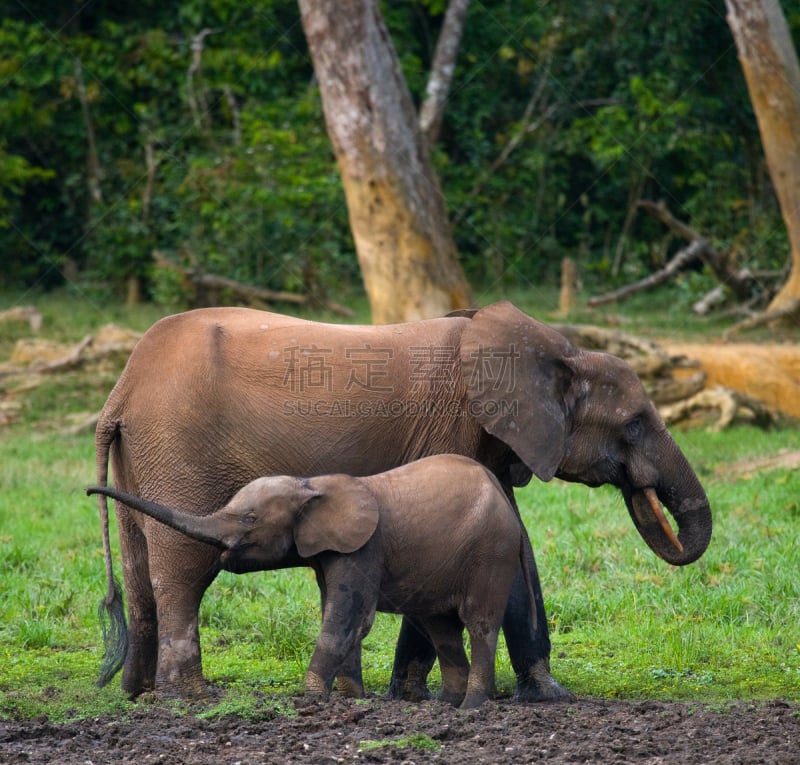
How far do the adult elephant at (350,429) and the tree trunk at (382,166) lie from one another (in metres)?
6.94

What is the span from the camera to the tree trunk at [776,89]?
15.5 m

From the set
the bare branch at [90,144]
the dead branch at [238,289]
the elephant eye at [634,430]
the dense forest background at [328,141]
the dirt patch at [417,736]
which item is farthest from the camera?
the bare branch at [90,144]

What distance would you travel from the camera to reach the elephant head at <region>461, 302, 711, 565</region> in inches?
232

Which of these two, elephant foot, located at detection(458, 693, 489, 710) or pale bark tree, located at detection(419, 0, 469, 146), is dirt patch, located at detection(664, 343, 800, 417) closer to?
pale bark tree, located at detection(419, 0, 469, 146)

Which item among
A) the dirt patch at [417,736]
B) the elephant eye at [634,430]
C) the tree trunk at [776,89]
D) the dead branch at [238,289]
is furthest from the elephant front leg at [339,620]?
the dead branch at [238,289]

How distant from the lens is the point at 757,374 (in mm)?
13617

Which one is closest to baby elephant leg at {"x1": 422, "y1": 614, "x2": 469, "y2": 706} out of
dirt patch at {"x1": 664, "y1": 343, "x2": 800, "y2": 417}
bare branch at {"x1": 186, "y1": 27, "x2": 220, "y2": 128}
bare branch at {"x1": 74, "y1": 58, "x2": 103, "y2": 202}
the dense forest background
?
dirt patch at {"x1": 664, "y1": 343, "x2": 800, "y2": 417}

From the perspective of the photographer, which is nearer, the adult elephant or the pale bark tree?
the adult elephant

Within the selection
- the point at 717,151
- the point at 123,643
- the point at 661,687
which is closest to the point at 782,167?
the point at 717,151

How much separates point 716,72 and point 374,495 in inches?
643

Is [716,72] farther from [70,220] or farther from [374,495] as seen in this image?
[374,495]

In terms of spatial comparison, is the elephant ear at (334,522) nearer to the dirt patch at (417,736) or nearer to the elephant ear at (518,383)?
the dirt patch at (417,736)

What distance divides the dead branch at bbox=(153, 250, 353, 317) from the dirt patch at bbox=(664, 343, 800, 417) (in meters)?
5.34

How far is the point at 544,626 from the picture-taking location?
20.4 feet
